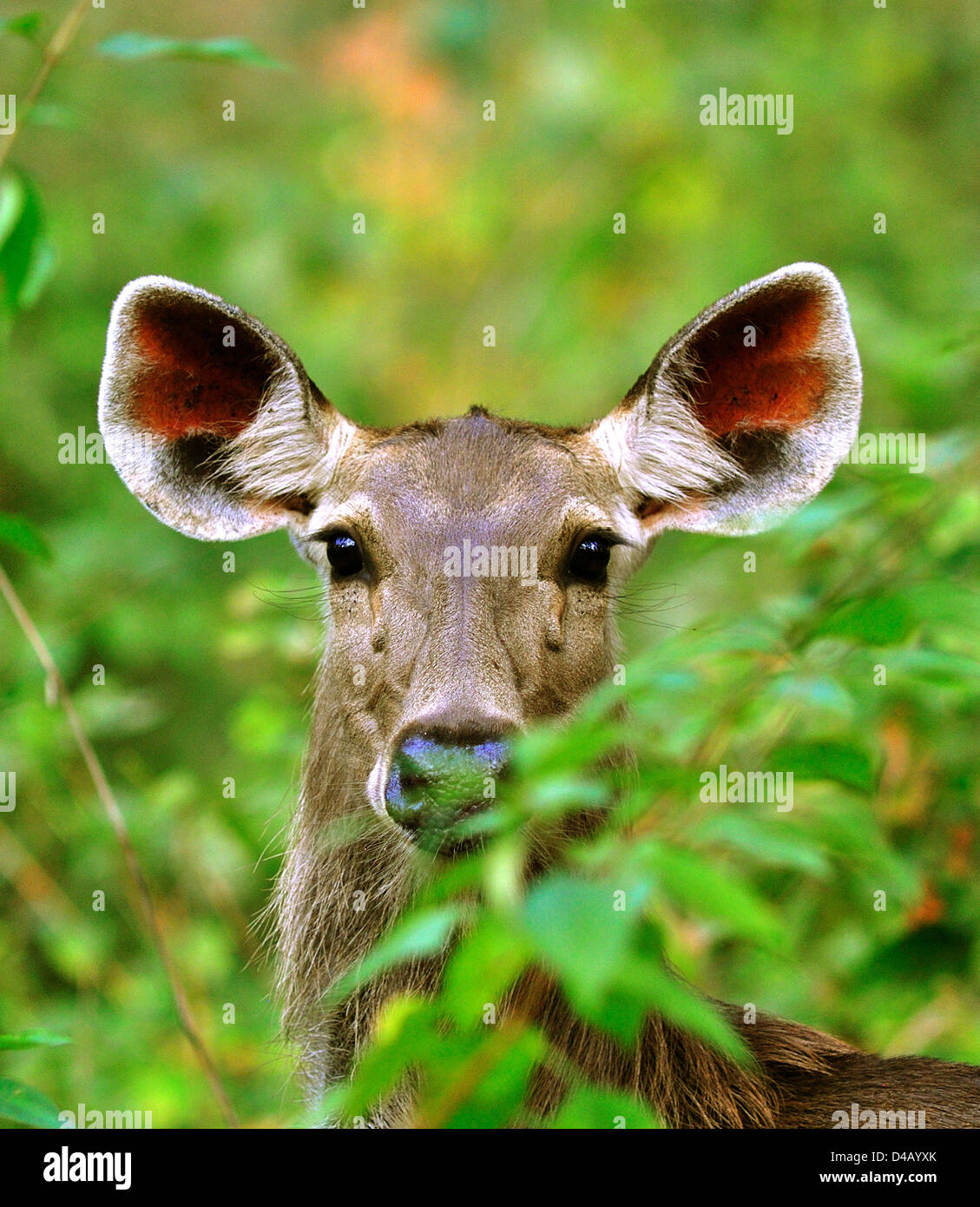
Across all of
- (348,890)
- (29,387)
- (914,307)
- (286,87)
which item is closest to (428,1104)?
(348,890)

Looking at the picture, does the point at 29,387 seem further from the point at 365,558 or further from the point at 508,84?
the point at 365,558

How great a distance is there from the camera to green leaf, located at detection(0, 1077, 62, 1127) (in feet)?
11.9

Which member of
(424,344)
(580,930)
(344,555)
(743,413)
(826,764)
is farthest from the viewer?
(424,344)

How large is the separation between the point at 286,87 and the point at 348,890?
40.3 ft

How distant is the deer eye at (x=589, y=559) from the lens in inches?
177

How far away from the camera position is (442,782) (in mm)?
3590

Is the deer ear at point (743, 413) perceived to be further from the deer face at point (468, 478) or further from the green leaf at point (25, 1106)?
the green leaf at point (25, 1106)

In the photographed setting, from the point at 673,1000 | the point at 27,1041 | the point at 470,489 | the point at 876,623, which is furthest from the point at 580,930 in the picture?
the point at 470,489

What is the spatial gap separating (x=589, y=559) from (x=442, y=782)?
118cm

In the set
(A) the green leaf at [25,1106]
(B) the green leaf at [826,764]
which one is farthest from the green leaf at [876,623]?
(A) the green leaf at [25,1106]

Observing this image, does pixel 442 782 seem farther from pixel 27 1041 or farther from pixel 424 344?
pixel 424 344

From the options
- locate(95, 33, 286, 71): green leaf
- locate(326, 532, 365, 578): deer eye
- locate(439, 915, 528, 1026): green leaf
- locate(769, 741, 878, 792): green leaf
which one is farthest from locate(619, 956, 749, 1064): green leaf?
locate(95, 33, 286, 71): green leaf

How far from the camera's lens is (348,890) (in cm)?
459

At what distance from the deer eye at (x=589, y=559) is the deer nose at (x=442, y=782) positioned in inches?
38.3
